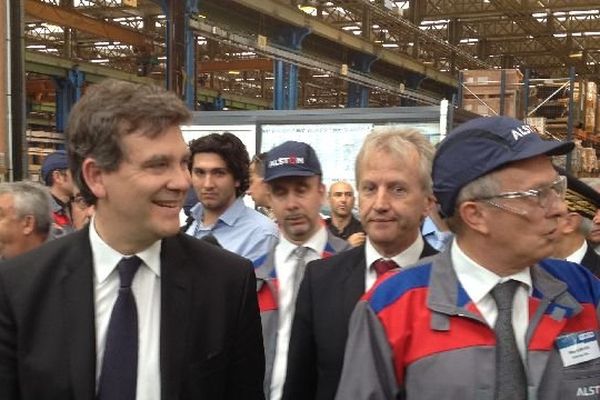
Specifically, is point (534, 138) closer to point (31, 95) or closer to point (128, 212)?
point (128, 212)

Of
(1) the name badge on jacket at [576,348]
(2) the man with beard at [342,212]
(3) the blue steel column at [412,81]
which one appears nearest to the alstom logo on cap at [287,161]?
(1) the name badge on jacket at [576,348]

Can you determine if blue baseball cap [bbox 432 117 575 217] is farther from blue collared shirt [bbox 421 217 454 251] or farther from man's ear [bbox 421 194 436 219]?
blue collared shirt [bbox 421 217 454 251]

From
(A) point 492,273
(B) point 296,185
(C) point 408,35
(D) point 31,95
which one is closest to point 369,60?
(C) point 408,35

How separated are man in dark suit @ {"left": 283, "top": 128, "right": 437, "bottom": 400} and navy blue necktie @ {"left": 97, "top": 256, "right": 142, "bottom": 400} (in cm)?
61

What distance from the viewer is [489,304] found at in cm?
144

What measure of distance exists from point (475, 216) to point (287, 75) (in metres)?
12.5

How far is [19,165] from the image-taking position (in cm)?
674

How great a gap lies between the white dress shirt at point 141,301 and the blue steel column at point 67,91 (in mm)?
14348

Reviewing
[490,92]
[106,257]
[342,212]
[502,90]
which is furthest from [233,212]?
[490,92]

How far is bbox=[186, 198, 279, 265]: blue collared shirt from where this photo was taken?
2.96m

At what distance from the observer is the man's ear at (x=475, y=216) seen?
146 centimetres

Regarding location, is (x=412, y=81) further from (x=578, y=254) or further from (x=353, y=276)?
(x=353, y=276)

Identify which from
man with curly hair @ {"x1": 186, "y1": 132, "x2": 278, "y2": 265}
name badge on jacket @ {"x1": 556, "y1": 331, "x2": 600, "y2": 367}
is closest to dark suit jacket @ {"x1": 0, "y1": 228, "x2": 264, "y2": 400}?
name badge on jacket @ {"x1": 556, "y1": 331, "x2": 600, "y2": 367}

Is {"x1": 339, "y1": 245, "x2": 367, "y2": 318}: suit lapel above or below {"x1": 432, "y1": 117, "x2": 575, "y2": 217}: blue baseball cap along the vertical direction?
below
